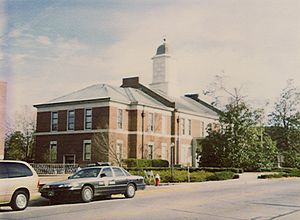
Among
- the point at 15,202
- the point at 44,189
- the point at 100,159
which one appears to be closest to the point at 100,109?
the point at 100,159

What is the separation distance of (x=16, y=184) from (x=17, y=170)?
159 mm

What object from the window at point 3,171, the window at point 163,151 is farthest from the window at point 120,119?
the window at point 3,171

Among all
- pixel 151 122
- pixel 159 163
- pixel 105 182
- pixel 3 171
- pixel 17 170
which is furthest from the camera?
pixel 151 122

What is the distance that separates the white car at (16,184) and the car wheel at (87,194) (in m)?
0.77

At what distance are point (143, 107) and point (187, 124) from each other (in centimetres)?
316

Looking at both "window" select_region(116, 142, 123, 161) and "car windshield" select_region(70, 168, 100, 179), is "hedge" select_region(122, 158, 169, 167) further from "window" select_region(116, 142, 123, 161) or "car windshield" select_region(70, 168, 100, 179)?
"car windshield" select_region(70, 168, 100, 179)

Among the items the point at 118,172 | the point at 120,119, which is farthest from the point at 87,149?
the point at 118,172

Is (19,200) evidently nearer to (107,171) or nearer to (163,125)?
(107,171)

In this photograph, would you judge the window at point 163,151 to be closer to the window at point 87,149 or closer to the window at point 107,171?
the window at point 87,149

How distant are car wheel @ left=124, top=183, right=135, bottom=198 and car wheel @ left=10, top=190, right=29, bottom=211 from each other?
6.27 ft

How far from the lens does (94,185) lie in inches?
256

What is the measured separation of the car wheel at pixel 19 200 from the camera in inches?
196

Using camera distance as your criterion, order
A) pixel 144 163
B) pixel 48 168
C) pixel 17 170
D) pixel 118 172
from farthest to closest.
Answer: pixel 144 163 < pixel 48 168 < pixel 118 172 < pixel 17 170

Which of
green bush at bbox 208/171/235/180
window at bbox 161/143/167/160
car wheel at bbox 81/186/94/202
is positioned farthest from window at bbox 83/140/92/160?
car wheel at bbox 81/186/94/202
